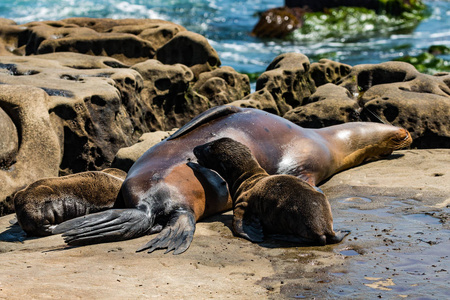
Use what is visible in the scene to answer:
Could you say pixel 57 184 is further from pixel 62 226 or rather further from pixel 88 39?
pixel 88 39

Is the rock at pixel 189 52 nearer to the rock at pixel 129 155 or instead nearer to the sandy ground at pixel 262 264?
the rock at pixel 129 155

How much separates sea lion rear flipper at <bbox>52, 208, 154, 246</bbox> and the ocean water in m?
15.0

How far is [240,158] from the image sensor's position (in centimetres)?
583

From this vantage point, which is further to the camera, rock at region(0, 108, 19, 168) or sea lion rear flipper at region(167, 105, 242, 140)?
rock at region(0, 108, 19, 168)

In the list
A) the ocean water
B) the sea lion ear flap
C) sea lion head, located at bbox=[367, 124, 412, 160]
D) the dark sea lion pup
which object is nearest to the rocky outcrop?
sea lion head, located at bbox=[367, 124, 412, 160]

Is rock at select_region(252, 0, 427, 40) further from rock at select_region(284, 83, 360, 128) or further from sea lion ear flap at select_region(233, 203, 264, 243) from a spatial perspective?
sea lion ear flap at select_region(233, 203, 264, 243)

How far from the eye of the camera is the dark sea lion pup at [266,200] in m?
4.69

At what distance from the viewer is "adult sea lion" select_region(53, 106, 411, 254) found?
16.2ft

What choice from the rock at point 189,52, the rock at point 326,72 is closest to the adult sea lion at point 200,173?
the rock at point 326,72

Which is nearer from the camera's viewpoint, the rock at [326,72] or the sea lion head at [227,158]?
the sea lion head at [227,158]

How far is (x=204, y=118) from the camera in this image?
251 inches

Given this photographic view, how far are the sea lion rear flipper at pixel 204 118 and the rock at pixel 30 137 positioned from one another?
1.49 m

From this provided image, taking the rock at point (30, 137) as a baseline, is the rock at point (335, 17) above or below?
below

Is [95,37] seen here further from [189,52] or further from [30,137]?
[30,137]
